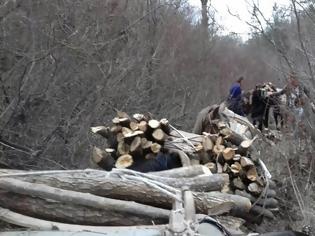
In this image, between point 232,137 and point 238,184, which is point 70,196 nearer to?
point 238,184

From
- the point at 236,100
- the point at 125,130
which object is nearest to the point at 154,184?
the point at 125,130

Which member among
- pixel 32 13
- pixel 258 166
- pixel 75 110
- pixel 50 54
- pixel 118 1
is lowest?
pixel 258 166

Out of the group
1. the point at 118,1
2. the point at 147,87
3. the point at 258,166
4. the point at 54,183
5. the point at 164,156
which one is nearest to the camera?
the point at 54,183

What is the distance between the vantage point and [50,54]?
8.50 meters

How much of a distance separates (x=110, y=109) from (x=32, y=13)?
2706mm

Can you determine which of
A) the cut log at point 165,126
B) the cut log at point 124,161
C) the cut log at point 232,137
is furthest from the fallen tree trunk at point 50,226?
the cut log at point 232,137

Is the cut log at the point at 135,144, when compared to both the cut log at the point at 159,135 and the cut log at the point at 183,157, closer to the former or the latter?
the cut log at the point at 159,135

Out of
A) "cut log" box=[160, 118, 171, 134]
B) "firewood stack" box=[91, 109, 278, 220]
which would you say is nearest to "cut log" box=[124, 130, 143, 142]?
"firewood stack" box=[91, 109, 278, 220]

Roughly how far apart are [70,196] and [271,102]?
808cm

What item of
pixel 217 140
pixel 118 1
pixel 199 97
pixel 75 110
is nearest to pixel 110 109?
pixel 75 110

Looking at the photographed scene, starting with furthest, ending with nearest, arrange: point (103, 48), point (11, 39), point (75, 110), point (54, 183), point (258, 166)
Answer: point (103, 48) < point (75, 110) < point (11, 39) < point (258, 166) < point (54, 183)

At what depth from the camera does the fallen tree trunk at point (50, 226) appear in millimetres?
3443

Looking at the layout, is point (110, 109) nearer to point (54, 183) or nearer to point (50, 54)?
point (50, 54)

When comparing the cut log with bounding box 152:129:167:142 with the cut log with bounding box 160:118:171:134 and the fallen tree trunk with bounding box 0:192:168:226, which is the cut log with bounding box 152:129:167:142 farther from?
the fallen tree trunk with bounding box 0:192:168:226
